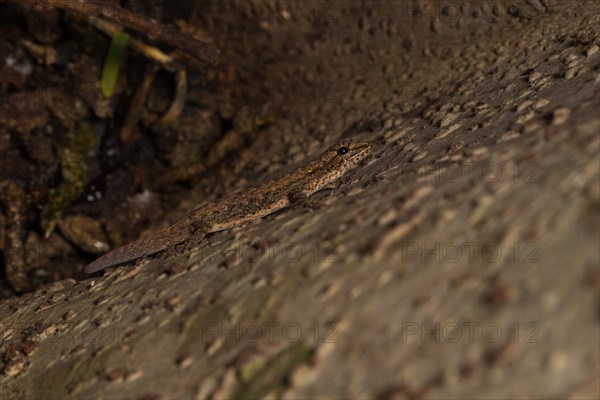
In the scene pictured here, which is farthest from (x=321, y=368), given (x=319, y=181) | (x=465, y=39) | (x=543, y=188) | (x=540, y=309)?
(x=465, y=39)

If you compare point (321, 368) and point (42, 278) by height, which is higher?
point (42, 278)

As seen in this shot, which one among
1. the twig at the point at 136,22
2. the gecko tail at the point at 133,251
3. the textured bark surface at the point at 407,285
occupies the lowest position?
the textured bark surface at the point at 407,285

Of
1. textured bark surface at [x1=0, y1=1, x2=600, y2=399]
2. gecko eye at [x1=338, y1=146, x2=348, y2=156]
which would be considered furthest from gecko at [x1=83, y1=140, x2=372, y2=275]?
textured bark surface at [x1=0, y1=1, x2=600, y2=399]

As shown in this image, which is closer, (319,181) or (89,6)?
(319,181)

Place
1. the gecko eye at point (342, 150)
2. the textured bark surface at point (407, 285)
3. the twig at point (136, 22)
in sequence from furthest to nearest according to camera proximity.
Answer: the twig at point (136, 22), the gecko eye at point (342, 150), the textured bark surface at point (407, 285)

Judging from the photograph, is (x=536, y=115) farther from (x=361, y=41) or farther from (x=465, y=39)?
(x=361, y=41)

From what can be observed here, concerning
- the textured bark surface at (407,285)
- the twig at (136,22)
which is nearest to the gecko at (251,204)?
the textured bark surface at (407,285)

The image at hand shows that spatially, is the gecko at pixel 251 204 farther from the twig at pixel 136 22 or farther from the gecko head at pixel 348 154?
the twig at pixel 136 22
